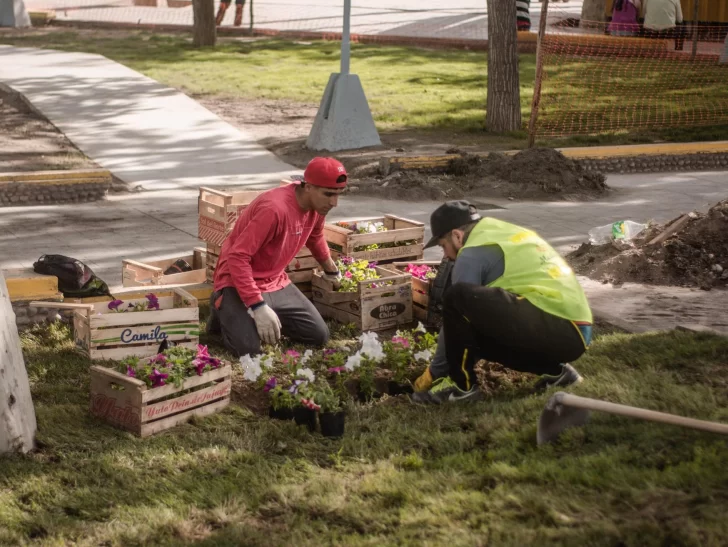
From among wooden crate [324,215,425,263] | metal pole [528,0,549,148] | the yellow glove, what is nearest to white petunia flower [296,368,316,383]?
the yellow glove

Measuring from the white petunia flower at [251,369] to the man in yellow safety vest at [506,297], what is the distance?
116cm

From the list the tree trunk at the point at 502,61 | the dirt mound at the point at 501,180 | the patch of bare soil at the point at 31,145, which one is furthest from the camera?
the tree trunk at the point at 502,61

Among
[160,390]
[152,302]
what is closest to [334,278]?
[152,302]

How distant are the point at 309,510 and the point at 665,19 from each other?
20560 millimetres

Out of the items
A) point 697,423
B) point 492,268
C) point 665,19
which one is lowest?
point 697,423

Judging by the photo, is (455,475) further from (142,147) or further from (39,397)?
(142,147)

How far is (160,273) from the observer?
777 cm

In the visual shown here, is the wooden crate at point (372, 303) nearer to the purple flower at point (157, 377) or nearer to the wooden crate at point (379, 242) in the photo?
the wooden crate at point (379, 242)

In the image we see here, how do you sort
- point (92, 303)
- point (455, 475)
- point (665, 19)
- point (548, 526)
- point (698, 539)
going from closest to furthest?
point (698, 539), point (548, 526), point (455, 475), point (92, 303), point (665, 19)

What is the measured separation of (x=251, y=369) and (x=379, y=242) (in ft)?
7.63

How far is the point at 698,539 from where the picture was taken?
3883mm

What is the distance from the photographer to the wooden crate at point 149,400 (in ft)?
18.1

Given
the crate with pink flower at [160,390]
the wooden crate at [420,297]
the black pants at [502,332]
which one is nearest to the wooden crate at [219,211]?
the wooden crate at [420,297]

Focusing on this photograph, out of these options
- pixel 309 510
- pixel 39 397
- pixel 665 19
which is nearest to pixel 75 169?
pixel 39 397
